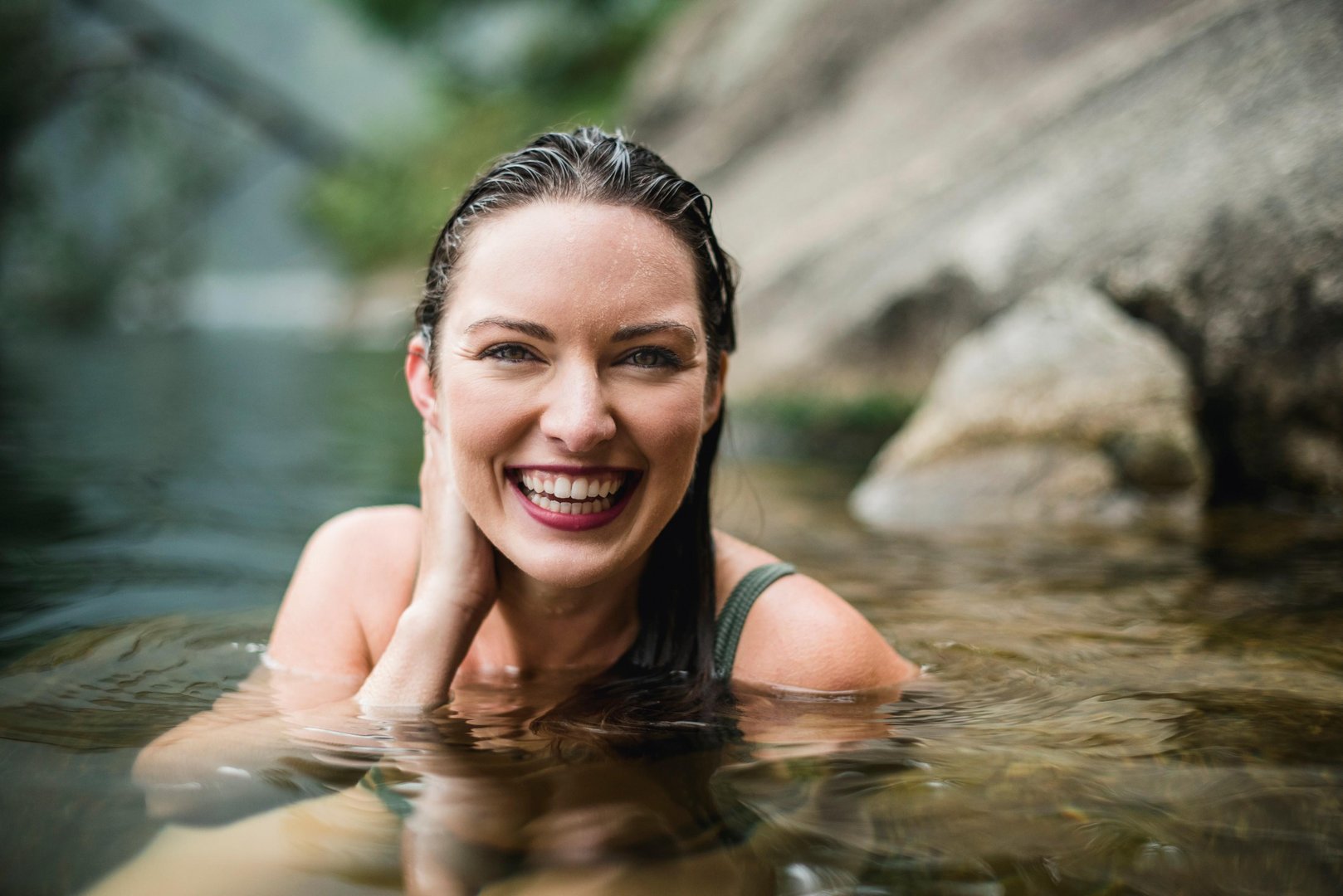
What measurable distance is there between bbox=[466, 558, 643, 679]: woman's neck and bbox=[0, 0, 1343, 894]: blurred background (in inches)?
26.9

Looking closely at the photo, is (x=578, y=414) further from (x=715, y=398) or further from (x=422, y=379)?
(x=422, y=379)

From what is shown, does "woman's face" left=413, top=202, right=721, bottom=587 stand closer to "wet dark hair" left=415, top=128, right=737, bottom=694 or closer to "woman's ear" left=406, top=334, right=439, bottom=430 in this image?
"wet dark hair" left=415, top=128, right=737, bottom=694

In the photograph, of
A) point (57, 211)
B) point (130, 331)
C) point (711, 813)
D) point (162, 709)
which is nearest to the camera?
point (711, 813)

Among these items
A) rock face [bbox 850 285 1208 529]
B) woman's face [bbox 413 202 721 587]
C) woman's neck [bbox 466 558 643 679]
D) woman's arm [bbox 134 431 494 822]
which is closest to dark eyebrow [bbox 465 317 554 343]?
woman's face [bbox 413 202 721 587]

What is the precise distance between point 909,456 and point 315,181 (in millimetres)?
23523

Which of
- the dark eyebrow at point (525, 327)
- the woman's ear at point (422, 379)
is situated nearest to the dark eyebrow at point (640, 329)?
the dark eyebrow at point (525, 327)

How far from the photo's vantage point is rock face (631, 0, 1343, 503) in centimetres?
464

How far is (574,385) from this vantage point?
208 centimetres

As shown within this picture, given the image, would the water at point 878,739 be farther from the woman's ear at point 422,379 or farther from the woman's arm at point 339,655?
the woman's ear at point 422,379

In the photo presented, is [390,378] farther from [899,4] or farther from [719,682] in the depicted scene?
[719,682]

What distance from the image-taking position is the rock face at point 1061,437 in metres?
4.84

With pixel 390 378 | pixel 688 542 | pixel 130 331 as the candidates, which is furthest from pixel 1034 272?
pixel 130 331

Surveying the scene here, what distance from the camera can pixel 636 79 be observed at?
44.7ft

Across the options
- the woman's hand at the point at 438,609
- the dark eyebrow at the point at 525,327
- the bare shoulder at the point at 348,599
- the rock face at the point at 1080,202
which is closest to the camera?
the dark eyebrow at the point at 525,327
